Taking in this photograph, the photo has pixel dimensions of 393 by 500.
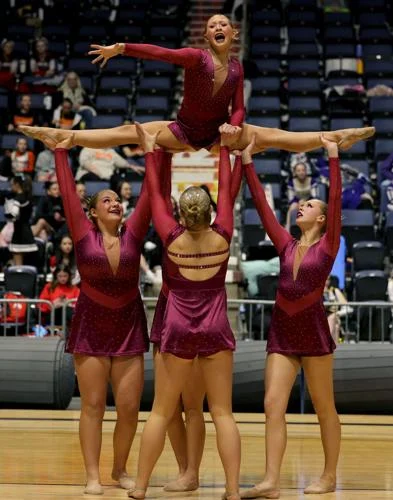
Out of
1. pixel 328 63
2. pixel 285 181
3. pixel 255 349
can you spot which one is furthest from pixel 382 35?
pixel 255 349

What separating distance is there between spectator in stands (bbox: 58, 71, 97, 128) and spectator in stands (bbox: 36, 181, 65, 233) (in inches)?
82.4

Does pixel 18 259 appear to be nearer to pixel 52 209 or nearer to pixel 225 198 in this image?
pixel 52 209

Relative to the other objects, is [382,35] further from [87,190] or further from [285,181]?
[87,190]

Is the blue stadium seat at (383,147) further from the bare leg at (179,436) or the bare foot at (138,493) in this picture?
the bare foot at (138,493)

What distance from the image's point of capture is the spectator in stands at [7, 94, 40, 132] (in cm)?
1413

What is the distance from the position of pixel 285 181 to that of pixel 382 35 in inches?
158

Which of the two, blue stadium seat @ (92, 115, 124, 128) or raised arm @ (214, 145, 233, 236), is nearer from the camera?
raised arm @ (214, 145, 233, 236)

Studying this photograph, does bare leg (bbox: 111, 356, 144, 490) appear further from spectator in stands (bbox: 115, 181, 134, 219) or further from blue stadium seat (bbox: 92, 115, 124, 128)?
blue stadium seat (bbox: 92, 115, 124, 128)

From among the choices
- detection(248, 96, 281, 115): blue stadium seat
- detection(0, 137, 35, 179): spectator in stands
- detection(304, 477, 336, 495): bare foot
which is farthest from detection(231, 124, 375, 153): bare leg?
detection(248, 96, 281, 115): blue stadium seat

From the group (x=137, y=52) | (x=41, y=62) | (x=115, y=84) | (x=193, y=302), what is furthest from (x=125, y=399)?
(x=41, y=62)

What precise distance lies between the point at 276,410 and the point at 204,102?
1.62 m

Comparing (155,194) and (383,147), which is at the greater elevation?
(383,147)

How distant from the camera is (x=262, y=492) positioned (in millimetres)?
5809

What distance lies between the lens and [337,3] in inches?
696
